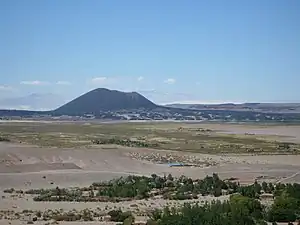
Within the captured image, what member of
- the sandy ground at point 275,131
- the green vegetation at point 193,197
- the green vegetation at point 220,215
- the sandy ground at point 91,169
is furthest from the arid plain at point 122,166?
the sandy ground at point 275,131

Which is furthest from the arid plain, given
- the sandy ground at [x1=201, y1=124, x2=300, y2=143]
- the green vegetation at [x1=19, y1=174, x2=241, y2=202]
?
the sandy ground at [x1=201, y1=124, x2=300, y2=143]

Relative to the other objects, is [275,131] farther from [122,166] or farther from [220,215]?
[220,215]

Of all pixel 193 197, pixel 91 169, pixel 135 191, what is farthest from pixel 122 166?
pixel 193 197

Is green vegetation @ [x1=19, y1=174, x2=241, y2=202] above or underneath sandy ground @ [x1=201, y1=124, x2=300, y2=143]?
underneath

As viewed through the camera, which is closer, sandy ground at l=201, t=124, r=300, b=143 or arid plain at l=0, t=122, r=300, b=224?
arid plain at l=0, t=122, r=300, b=224

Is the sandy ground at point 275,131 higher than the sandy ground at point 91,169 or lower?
higher

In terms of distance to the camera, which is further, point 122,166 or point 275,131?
point 275,131

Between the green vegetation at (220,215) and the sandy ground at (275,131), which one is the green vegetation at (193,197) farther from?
the sandy ground at (275,131)

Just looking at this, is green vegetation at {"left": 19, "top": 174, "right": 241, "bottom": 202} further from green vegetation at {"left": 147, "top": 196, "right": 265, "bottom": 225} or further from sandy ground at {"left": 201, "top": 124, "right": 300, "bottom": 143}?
sandy ground at {"left": 201, "top": 124, "right": 300, "bottom": 143}

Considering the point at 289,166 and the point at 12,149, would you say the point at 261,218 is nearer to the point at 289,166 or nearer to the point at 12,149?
the point at 289,166
